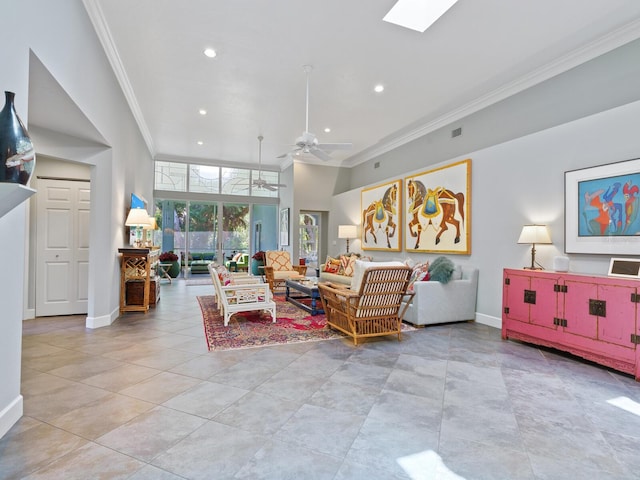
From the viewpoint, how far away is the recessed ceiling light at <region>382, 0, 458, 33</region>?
325 centimetres

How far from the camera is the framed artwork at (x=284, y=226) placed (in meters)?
9.90

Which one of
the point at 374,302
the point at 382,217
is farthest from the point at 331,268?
the point at 374,302

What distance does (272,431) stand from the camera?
2041 millimetres

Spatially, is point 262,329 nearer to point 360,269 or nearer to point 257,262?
point 360,269

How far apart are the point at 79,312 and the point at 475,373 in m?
5.76

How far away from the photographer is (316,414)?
225cm

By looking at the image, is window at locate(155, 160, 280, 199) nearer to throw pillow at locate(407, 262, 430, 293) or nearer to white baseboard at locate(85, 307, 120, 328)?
throw pillow at locate(407, 262, 430, 293)

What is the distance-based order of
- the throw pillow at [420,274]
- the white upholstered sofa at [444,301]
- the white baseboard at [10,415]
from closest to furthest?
1. the white baseboard at [10,415]
2. the white upholstered sofa at [444,301]
3. the throw pillow at [420,274]

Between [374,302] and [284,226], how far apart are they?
22.2 feet

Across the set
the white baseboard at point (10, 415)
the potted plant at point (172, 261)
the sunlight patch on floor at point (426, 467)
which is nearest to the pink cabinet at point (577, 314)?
the sunlight patch on floor at point (426, 467)

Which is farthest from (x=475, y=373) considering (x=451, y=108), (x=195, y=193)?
(x=195, y=193)

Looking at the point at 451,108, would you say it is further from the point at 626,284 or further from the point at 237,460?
the point at 237,460

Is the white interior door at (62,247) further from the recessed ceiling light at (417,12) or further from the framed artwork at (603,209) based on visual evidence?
the framed artwork at (603,209)

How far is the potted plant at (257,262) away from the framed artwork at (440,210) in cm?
450
